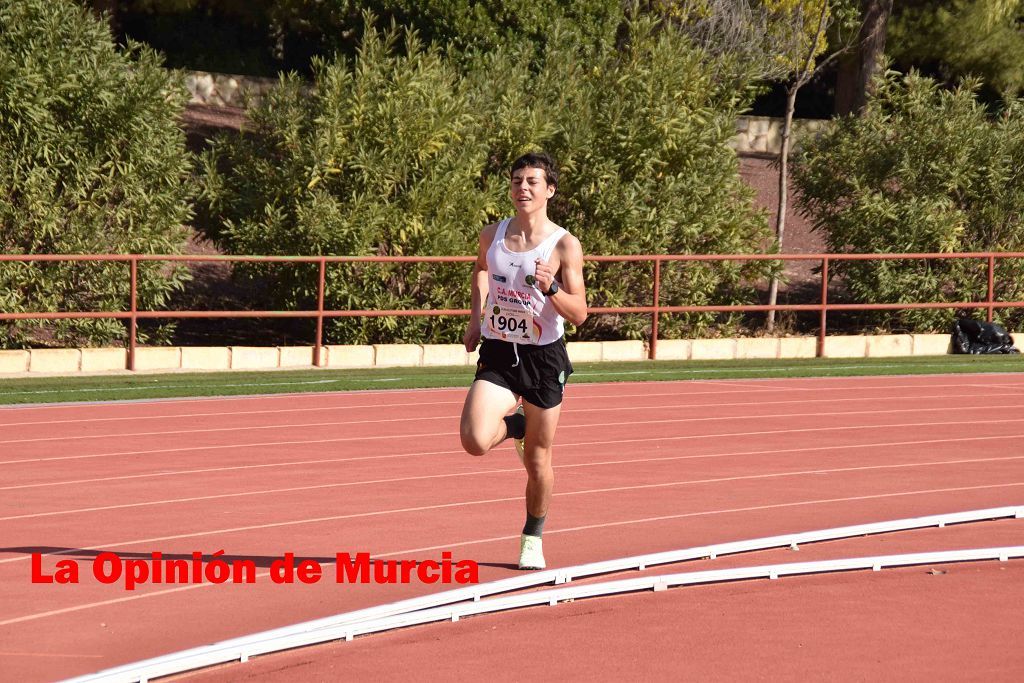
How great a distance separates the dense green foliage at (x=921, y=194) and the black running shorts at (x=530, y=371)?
51.9 ft

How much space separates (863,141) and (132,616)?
1918cm

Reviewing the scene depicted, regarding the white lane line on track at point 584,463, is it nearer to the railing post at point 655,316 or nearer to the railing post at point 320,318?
the railing post at point 320,318

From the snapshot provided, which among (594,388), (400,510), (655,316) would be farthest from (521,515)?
(655,316)

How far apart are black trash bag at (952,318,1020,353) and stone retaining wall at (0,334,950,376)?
0.17 metres

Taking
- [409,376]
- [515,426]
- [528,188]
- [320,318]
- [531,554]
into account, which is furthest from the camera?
[320,318]

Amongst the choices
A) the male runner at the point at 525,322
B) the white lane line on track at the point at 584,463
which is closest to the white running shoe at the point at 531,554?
the male runner at the point at 525,322

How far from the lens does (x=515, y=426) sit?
7.48 meters

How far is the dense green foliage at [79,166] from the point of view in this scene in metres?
18.2

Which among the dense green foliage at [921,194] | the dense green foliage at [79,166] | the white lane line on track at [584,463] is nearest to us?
the white lane line on track at [584,463]

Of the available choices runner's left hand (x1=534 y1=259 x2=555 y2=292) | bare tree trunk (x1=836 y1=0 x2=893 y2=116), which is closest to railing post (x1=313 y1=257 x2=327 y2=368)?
runner's left hand (x1=534 y1=259 x2=555 y2=292)

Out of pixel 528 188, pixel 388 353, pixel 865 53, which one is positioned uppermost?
pixel 865 53

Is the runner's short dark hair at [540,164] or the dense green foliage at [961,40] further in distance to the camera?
the dense green foliage at [961,40]

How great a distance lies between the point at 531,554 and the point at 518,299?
1.30 metres

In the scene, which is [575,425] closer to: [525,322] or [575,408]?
[575,408]
